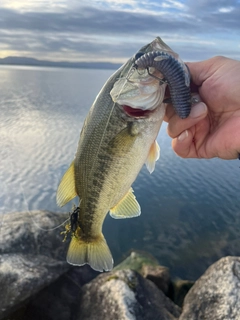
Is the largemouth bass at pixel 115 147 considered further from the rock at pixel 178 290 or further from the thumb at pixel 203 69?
→ the rock at pixel 178 290

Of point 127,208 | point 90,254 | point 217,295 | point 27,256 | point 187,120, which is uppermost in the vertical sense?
point 187,120

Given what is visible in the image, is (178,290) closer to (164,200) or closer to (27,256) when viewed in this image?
(27,256)

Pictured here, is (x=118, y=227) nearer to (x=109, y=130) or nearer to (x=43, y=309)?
(x=43, y=309)

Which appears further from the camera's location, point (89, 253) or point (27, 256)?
point (27, 256)

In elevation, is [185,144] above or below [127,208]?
above

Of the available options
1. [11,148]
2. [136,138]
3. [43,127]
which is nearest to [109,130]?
[136,138]

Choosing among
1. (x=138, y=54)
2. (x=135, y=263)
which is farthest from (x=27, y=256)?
(x=138, y=54)

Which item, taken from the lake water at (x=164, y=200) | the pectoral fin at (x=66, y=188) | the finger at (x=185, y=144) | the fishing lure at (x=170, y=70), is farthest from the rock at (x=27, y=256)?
the fishing lure at (x=170, y=70)
